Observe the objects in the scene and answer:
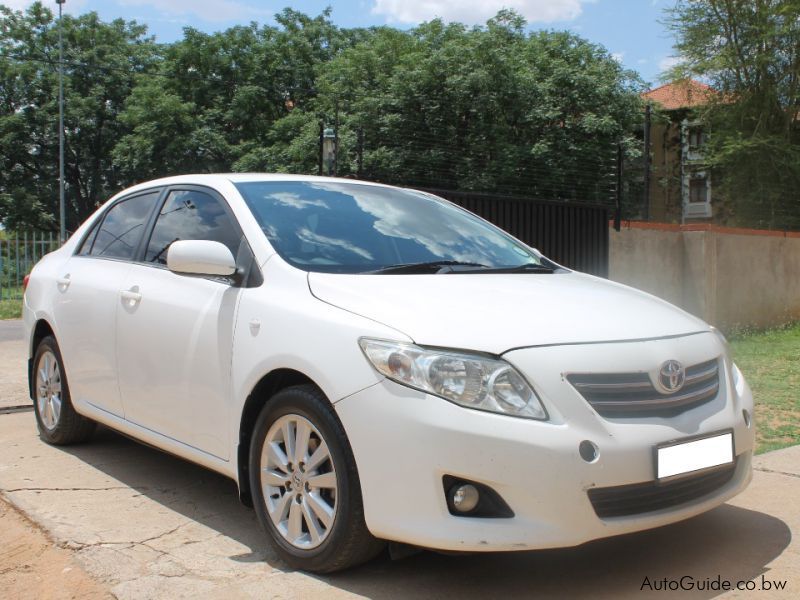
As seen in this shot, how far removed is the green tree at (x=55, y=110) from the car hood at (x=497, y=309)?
124 ft

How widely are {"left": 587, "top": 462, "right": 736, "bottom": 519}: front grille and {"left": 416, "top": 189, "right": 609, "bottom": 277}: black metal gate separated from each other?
21.9ft

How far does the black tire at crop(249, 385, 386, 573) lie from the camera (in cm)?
304

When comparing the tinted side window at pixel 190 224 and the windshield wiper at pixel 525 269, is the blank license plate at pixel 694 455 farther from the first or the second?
the tinted side window at pixel 190 224

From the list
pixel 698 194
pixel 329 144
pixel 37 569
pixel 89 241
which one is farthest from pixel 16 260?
pixel 698 194

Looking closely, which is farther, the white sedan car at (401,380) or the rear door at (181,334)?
the rear door at (181,334)

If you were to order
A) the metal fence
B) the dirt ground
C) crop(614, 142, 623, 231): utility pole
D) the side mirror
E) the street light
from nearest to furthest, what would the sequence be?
the dirt ground
the side mirror
the street light
crop(614, 142, 623, 231): utility pole
the metal fence

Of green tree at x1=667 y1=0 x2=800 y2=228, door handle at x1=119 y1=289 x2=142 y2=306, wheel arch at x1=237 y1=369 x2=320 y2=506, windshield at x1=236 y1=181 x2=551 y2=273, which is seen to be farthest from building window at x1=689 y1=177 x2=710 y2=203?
wheel arch at x1=237 y1=369 x2=320 y2=506

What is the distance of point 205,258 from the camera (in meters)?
3.65

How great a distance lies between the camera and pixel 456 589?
316 cm

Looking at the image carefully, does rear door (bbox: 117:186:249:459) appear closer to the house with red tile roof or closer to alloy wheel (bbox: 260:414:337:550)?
alloy wheel (bbox: 260:414:337:550)

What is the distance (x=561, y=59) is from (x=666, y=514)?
93.5ft

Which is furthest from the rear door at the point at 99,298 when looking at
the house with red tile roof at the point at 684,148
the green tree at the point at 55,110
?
the green tree at the point at 55,110

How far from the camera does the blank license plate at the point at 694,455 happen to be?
2967 mm

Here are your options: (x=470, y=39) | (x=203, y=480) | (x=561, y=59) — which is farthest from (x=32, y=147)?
(x=203, y=480)
